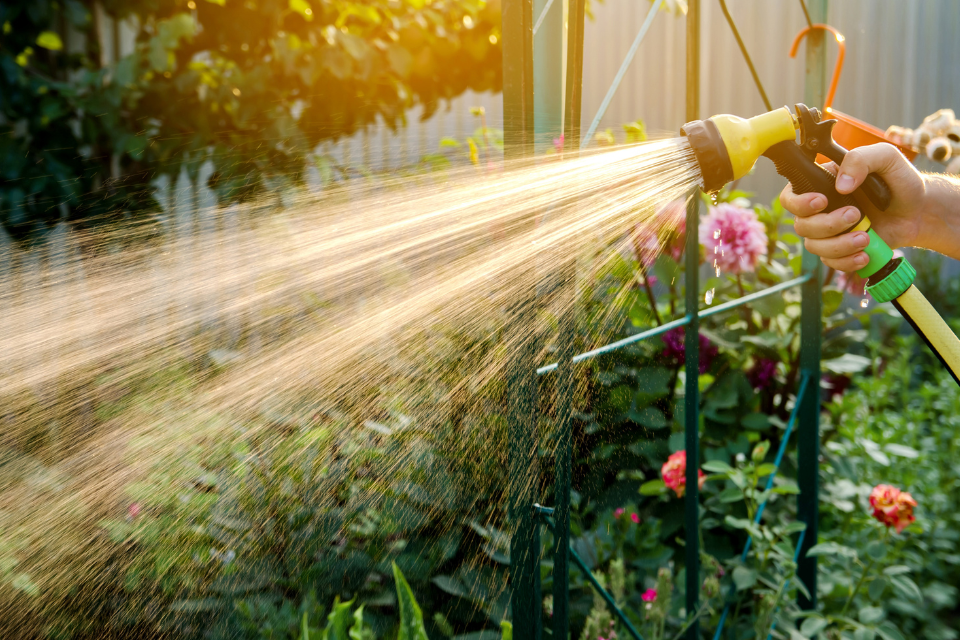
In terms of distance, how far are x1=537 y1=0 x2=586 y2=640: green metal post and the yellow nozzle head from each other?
29cm

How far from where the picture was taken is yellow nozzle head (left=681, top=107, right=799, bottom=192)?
94 cm

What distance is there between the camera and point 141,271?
6.16 feet

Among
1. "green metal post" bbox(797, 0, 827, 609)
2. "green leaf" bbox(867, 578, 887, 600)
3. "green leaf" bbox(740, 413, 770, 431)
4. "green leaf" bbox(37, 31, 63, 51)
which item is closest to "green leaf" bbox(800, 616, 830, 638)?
"green leaf" bbox(867, 578, 887, 600)

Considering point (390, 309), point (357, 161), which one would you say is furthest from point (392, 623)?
point (357, 161)

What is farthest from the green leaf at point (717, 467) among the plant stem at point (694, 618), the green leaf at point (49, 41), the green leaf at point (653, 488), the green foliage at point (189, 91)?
the green leaf at point (49, 41)

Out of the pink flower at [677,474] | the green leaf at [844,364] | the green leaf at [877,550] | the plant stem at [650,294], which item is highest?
the plant stem at [650,294]

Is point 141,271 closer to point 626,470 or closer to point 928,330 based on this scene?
point 626,470

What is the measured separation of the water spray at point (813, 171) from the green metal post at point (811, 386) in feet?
3.11

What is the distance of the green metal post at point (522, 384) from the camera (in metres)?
1.13

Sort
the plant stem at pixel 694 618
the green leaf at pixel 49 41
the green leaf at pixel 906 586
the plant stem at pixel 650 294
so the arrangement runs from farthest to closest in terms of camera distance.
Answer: the green leaf at pixel 49 41 < the plant stem at pixel 650 294 < the green leaf at pixel 906 586 < the plant stem at pixel 694 618

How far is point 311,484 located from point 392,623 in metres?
0.37

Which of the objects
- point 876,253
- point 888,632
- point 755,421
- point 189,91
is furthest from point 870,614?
point 189,91

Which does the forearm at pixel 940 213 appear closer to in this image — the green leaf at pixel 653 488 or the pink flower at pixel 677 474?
the pink flower at pixel 677 474

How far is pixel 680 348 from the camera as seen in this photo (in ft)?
6.57
